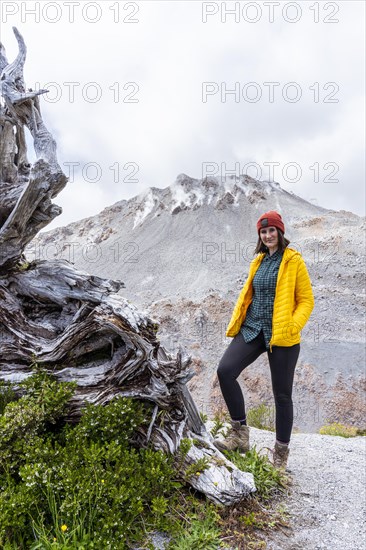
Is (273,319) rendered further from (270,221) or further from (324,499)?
(324,499)

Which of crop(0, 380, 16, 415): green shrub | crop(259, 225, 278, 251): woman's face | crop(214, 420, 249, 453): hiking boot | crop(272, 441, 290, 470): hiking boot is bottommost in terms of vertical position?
crop(272, 441, 290, 470): hiking boot

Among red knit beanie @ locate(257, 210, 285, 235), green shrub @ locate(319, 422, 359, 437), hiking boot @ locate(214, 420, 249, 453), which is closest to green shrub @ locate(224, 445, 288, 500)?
hiking boot @ locate(214, 420, 249, 453)

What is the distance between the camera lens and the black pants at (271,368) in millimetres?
4664

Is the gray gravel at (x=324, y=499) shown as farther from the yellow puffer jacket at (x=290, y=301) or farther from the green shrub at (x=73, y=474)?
the yellow puffer jacket at (x=290, y=301)

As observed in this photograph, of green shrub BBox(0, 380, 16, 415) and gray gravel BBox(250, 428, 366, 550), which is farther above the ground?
green shrub BBox(0, 380, 16, 415)

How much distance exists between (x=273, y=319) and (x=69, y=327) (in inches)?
93.3

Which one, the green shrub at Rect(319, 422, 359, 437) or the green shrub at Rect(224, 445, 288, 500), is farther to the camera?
the green shrub at Rect(319, 422, 359, 437)

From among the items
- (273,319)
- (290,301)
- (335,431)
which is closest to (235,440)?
(273,319)

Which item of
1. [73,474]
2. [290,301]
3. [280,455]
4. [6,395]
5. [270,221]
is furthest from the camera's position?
[280,455]

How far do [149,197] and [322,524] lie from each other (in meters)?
68.4

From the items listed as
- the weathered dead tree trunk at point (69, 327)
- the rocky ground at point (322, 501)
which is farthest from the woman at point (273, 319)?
the rocky ground at point (322, 501)

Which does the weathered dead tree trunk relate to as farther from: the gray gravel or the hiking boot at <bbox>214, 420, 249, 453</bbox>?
the gray gravel

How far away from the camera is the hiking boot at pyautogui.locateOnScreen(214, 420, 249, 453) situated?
5.15 meters

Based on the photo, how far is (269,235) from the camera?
4785 millimetres
